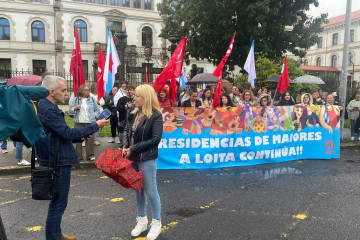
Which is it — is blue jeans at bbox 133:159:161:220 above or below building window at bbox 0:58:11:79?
below

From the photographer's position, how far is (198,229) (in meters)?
4.02

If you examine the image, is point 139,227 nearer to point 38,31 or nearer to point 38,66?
point 38,66

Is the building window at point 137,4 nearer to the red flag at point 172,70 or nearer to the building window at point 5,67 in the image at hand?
the building window at point 5,67

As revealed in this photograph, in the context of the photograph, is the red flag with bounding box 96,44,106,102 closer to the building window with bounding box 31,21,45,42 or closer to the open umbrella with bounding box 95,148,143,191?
the open umbrella with bounding box 95,148,143,191

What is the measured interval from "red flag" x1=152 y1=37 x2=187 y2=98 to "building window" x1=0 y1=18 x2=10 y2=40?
31899 millimetres

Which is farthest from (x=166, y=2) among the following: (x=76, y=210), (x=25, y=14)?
(x=76, y=210)

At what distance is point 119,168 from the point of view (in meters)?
3.57

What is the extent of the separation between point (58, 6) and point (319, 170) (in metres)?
33.2

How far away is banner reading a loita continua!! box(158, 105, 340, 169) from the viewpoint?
7.29m

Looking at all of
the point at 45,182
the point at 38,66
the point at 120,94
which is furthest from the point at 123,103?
the point at 38,66

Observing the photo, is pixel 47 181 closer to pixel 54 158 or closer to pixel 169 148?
pixel 54 158

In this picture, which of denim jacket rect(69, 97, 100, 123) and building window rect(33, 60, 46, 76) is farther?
building window rect(33, 60, 46, 76)

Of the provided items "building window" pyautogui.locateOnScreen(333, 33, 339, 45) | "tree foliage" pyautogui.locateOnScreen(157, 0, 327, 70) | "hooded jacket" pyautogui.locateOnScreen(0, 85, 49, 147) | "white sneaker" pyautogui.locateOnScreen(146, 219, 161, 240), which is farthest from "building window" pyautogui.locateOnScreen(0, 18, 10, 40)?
"building window" pyautogui.locateOnScreen(333, 33, 339, 45)

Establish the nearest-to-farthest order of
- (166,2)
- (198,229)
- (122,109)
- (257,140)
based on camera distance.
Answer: (198,229)
(257,140)
(122,109)
(166,2)
